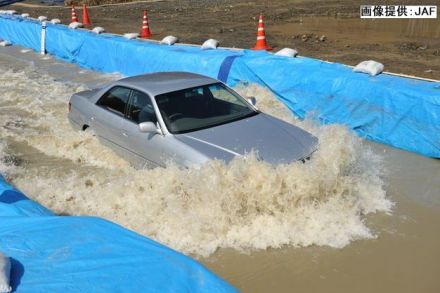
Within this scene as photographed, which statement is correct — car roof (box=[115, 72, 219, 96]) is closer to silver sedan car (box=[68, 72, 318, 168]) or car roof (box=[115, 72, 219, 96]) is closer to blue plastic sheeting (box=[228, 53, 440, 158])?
silver sedan car (box=[68, 72, 318, 168])

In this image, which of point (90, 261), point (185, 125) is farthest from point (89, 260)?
point (185, 125)

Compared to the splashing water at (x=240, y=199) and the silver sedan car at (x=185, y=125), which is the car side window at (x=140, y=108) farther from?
the splashing water at (x=240, y=199)

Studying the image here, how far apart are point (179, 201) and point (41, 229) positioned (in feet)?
7.11

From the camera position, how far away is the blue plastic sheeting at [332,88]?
295 inches

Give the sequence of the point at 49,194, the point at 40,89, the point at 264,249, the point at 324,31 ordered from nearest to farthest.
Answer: the point at 264,249 < the point at 49,194 < the point at 40,89 < the point at 324,31

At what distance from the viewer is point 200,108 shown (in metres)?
6.45

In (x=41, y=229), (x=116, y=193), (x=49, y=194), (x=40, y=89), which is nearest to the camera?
(x=41, y=229)

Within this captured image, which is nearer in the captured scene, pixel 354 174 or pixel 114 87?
pixel 354 174

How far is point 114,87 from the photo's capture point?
7.34 meters

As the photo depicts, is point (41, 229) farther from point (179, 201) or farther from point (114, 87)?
point (114, 87)

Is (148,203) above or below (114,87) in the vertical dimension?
below

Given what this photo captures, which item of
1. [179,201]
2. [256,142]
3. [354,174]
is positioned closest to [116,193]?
[179,201]

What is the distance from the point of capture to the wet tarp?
306 centimetres

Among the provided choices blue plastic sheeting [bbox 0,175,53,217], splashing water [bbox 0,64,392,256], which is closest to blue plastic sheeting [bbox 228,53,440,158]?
splashing water [bbox 0,64,392,256]
